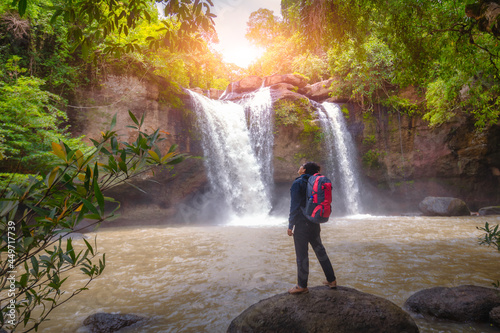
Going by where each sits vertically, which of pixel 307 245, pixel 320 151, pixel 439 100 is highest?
pixel 439 100

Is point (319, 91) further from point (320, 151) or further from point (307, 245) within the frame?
point (307, 245)

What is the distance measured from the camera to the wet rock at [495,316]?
2744mm

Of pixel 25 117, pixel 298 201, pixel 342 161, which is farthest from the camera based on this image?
pixel 342 161

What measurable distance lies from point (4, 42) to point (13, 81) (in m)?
2.27

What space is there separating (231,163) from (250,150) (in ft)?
4.84

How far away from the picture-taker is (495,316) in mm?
2764

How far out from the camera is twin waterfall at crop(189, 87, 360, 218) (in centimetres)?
1377

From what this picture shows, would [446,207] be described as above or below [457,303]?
below

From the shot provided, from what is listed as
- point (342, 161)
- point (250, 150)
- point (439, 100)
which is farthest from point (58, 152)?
point (342, 161)

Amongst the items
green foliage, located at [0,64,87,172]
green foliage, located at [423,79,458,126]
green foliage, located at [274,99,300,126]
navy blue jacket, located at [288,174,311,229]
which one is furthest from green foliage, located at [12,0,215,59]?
green foliage, located at [274,99,300,126]

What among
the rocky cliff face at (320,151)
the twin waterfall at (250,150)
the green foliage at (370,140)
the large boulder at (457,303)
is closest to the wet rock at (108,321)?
the large boulder at (457,303)

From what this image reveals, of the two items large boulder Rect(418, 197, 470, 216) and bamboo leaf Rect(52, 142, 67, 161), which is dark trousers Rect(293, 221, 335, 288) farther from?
large boulder Rect(418, 197, 470, 216)

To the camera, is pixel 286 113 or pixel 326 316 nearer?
pixel 326 316

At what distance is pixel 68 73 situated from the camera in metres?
10.7
